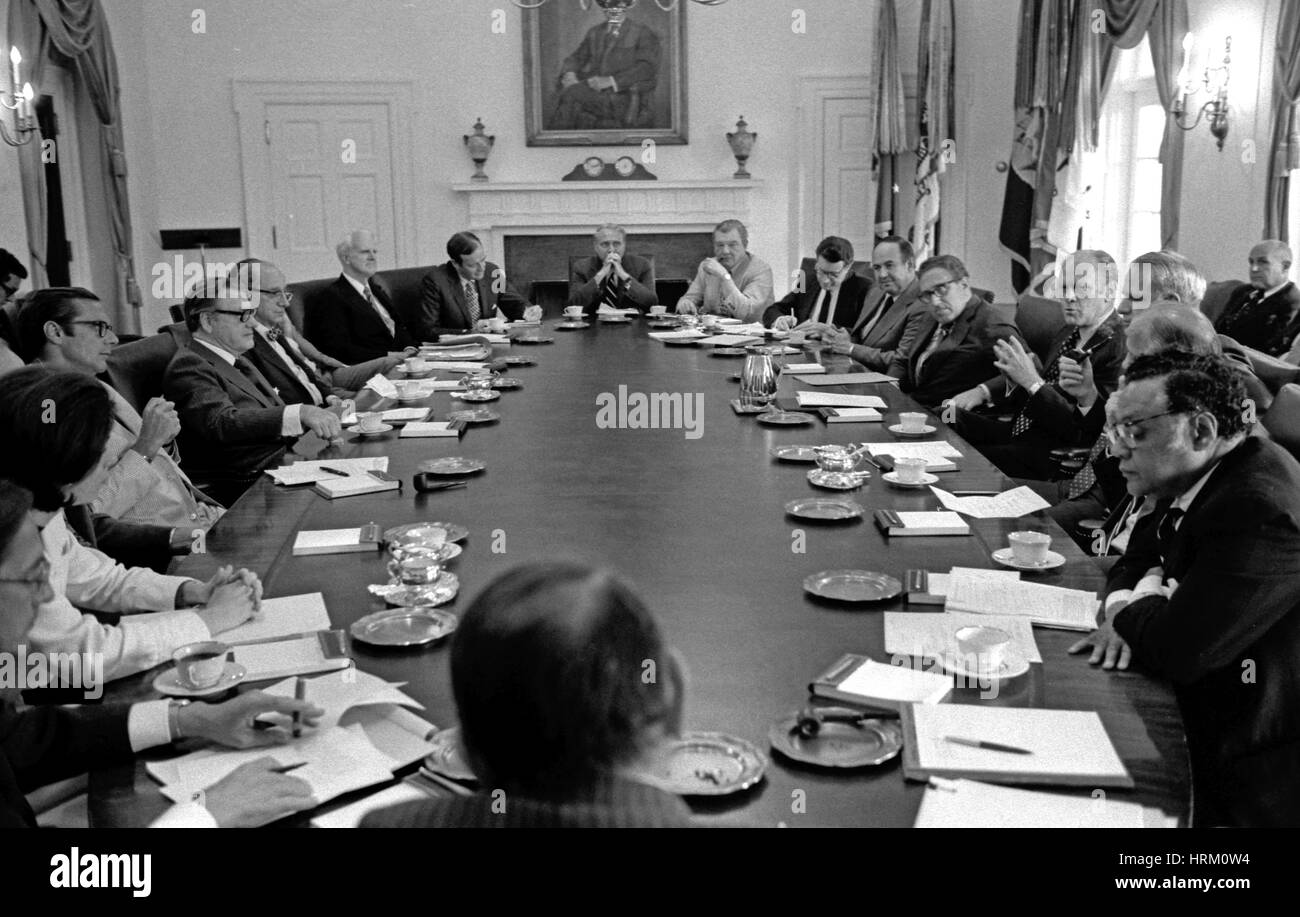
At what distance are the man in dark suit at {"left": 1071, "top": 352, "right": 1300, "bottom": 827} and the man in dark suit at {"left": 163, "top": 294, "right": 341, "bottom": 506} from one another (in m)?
2.54

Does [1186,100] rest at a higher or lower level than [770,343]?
higher

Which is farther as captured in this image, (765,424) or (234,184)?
(234,184)

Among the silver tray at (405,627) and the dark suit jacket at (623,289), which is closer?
the silver tray at (405,627)

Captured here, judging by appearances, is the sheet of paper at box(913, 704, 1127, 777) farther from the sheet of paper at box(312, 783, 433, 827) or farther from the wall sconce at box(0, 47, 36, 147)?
the wall sconce at box(0, 47, 36, 147)

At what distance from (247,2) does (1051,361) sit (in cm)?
788

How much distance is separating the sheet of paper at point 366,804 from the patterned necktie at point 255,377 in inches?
121

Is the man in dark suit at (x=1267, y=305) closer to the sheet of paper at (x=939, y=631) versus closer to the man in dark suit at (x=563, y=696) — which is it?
the sheet of paper at (x=939, y=631)

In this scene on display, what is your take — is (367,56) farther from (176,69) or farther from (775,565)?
(775,565)

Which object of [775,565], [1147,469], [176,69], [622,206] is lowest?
[775,565]

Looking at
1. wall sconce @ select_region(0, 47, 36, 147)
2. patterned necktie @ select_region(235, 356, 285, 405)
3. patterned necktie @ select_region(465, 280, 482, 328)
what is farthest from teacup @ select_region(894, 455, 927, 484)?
wall sconce @ select_region(0, 47, 36, 147)

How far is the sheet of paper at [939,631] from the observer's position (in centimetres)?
193

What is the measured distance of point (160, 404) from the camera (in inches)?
131

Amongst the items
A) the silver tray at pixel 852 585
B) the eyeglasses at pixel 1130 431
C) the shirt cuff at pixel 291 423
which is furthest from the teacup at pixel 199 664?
the shirt cuff at pixel 291 423
